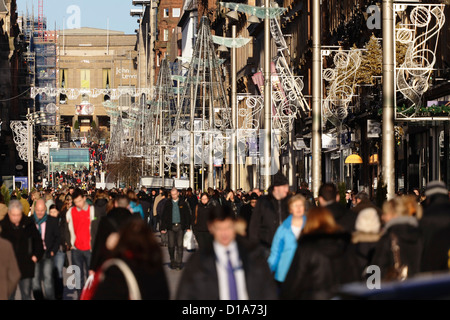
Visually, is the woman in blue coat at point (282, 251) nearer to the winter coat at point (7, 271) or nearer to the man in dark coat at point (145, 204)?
the winter coat at point (7, 271)

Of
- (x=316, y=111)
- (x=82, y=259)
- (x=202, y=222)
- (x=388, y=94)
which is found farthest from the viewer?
(x=316, y=111)

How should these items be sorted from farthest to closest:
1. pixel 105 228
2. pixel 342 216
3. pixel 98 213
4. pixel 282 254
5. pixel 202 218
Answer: pixel 202 218
pixel 98 213
pixel 105 228
pixel 342 216
pixel 282 254

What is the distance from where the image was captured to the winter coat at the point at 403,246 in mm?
10914

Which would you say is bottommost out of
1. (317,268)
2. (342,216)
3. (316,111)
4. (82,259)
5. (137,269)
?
(82,259)

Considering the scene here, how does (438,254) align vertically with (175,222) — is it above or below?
above

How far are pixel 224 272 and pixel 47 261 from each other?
868 cm

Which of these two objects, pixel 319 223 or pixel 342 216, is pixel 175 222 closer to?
pixel 342 216

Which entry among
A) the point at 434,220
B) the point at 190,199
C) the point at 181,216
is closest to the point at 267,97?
the point at 190,199

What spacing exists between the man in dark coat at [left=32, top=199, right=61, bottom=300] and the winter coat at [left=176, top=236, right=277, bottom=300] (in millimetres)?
8087

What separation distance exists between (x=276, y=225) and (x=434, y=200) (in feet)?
10.9

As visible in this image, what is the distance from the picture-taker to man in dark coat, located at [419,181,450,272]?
34.4 ft

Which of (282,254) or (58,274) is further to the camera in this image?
(58,274)

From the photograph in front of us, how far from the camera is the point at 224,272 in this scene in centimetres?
820

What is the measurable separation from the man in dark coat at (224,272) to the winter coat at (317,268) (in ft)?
2.46
